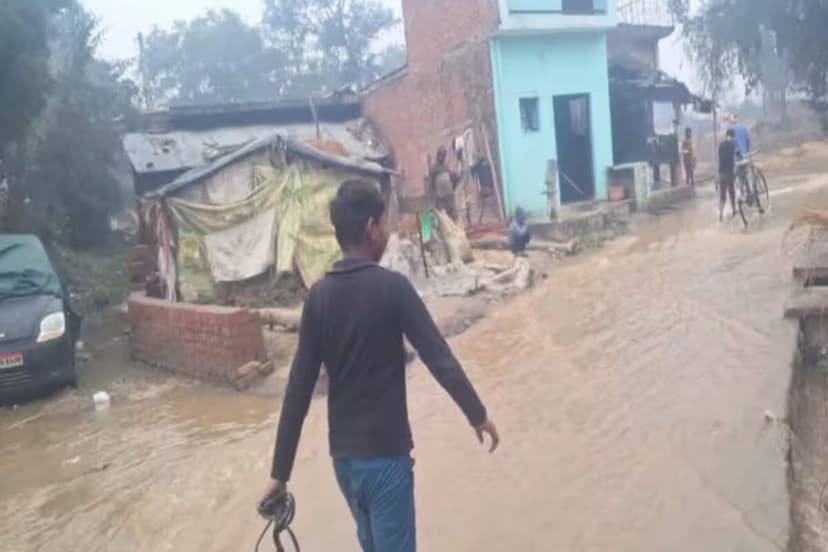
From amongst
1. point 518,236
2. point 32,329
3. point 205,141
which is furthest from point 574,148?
point 32,329

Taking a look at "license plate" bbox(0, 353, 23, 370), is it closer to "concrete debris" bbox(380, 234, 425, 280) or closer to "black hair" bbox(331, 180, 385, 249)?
"concrete debris" bbox(380, 234, 425, 280)

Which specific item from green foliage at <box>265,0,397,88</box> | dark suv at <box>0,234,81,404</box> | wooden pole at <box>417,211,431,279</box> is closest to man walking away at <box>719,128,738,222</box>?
wooden pole at <box>417,211,431,279</box>

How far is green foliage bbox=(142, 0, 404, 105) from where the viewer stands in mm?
33656

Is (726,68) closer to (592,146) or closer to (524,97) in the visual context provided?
(592,146)

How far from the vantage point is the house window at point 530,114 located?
18.3m

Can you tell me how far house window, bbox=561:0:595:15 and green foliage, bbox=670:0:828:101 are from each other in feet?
15.4

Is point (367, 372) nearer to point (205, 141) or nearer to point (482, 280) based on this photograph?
point (482, 280)

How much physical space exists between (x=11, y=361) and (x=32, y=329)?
396mm

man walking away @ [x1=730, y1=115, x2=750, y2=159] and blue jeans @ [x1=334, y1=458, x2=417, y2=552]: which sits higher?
man walking away @ [x1=730, y1=115, x2=750, y2=159]

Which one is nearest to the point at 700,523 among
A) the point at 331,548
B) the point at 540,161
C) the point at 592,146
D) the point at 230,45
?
the point at 331,548

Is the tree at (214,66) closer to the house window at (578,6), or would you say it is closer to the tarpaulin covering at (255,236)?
the house window at (578,6)

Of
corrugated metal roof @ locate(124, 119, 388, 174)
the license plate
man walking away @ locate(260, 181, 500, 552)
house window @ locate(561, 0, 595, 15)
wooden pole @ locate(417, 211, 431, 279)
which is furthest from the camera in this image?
house window @ locate(561, 0, 595, 15)

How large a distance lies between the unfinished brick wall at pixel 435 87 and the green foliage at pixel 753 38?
8127 mm

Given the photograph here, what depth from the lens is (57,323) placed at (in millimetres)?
8383
